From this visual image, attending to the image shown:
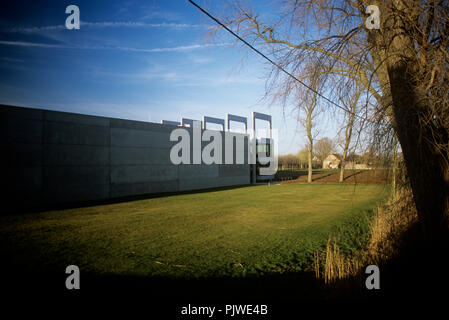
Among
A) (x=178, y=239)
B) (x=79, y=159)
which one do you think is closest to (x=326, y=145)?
(x=178, y=239)

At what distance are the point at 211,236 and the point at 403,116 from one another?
443cm

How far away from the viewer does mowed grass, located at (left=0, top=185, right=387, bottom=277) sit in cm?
443

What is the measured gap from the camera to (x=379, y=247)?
458cm

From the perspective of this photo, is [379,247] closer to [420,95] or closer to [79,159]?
[420,95]

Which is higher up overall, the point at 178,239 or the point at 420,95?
the point at 420,95

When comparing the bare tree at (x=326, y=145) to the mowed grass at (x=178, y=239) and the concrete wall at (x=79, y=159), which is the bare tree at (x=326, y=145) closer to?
the mowed grass at (x=178, y=239)

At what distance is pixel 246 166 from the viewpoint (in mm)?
23781

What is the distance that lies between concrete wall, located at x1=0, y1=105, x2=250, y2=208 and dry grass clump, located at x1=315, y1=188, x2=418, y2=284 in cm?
1109

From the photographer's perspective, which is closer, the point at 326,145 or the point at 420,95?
the point at 420,95

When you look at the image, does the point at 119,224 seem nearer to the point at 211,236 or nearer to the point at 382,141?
the point at 211,236

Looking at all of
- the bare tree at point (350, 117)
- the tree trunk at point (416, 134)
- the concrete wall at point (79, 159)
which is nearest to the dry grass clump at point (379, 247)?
the tree trunk at point (416, 134)

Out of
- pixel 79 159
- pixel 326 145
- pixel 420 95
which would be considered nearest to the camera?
pixel 420 95

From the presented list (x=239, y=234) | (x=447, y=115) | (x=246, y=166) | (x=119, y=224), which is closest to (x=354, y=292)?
(x=447, y=115)

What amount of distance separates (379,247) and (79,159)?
476 inches
